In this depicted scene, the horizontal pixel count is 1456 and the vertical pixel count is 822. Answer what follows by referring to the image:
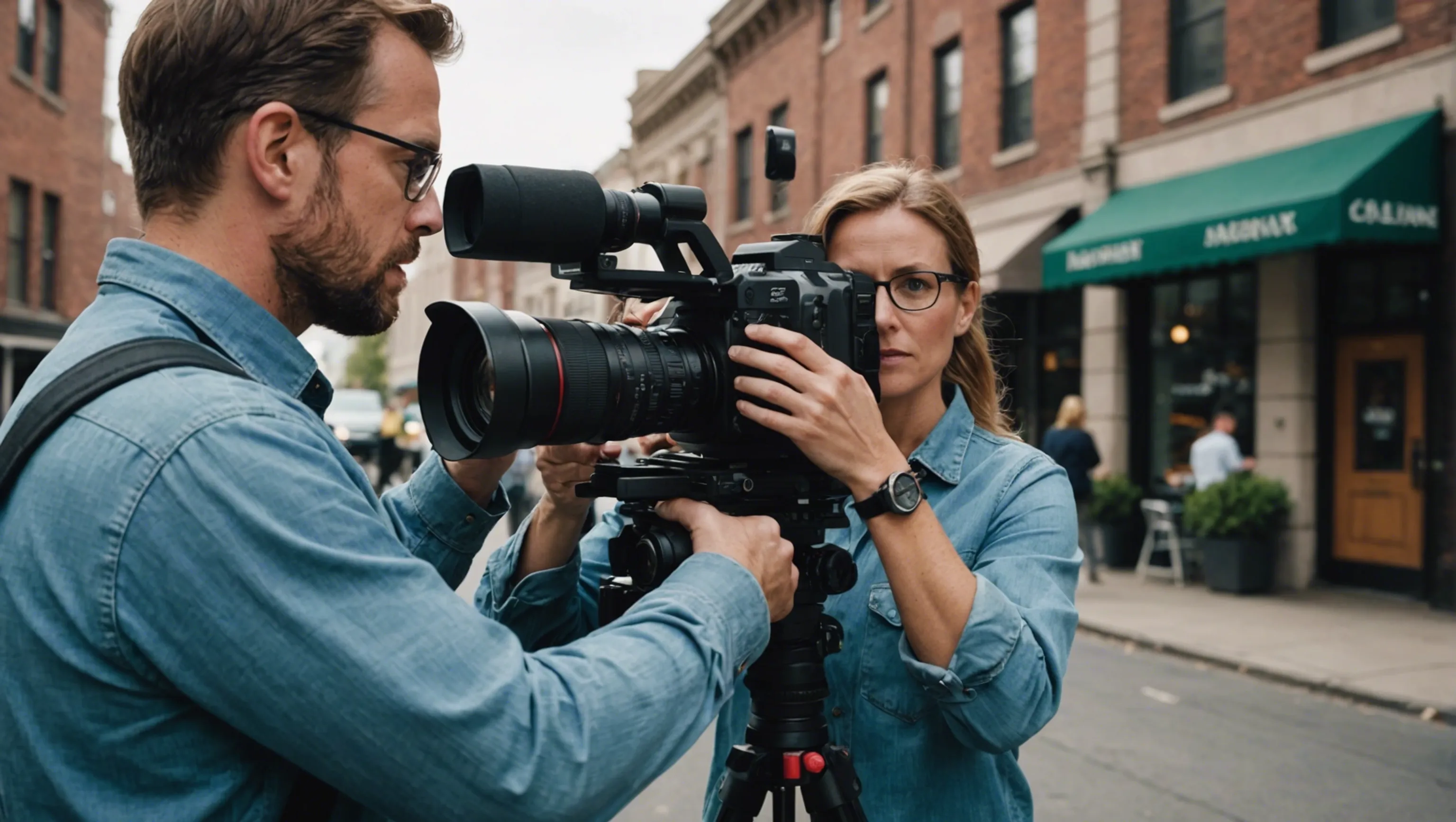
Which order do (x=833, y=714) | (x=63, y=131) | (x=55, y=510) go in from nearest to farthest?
(x=55, y=510) < (x=833, y=714) < (x=63, y=131)

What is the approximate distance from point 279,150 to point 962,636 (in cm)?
113

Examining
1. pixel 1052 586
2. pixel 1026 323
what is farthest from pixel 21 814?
pixel 1026 323

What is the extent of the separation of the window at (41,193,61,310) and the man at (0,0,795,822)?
21.7m

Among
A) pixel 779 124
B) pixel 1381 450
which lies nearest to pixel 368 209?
pixel 1381 450

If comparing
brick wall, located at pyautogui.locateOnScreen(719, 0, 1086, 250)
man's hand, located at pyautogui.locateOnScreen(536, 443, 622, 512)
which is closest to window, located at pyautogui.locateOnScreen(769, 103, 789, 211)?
brick wall, located at pyautogui.locateOnScreen(719, 0, 1086, 250)

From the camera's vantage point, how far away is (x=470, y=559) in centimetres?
198

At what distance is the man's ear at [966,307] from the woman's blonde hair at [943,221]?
0.06ft

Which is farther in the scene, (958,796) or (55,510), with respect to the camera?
(958,796)

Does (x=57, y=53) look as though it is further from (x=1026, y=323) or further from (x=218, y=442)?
(x=218, y=442)

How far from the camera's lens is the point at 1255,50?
36.3 feet

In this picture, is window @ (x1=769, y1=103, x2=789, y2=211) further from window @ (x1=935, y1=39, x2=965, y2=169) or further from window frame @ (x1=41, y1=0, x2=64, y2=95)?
window frame @ (x1=41, y1=0, x2=64, y2=95)

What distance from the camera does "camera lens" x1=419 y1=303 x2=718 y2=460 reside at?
153 centimetres

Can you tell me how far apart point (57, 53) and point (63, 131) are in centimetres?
134

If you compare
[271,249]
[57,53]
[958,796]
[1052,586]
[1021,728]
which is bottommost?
[958,796]
